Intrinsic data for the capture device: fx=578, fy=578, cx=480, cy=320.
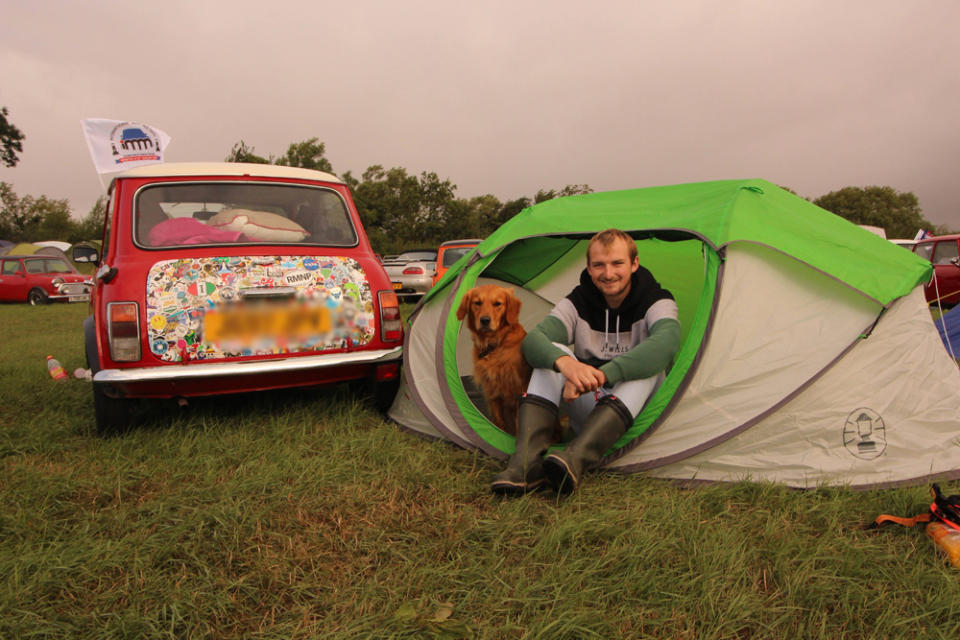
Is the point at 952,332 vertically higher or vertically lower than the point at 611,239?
lower

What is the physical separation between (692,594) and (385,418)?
2.43m

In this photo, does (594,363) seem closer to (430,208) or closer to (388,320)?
(388,320)

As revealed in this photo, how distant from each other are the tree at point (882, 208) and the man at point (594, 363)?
52.0 meters

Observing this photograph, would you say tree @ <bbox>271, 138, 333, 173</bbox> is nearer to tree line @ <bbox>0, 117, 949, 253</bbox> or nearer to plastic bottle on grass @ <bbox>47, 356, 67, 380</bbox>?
tree line @ <bbox>0, 117, 949, 253</bbox>

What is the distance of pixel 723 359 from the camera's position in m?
2.85

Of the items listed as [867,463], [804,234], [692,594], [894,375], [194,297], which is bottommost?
[692,594]

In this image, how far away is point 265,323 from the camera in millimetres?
3367

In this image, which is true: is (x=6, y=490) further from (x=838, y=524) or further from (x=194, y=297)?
(x=838, y=524)

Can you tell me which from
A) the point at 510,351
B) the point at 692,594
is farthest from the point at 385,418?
the point at 692,594

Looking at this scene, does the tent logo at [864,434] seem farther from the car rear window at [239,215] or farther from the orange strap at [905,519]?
the car rear window at [239,215]

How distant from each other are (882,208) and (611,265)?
56093 millimetres

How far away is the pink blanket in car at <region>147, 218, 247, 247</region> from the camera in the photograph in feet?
11.5

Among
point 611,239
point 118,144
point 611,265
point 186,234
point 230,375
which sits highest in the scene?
point 118,144

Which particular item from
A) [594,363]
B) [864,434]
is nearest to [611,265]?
[594,363]
